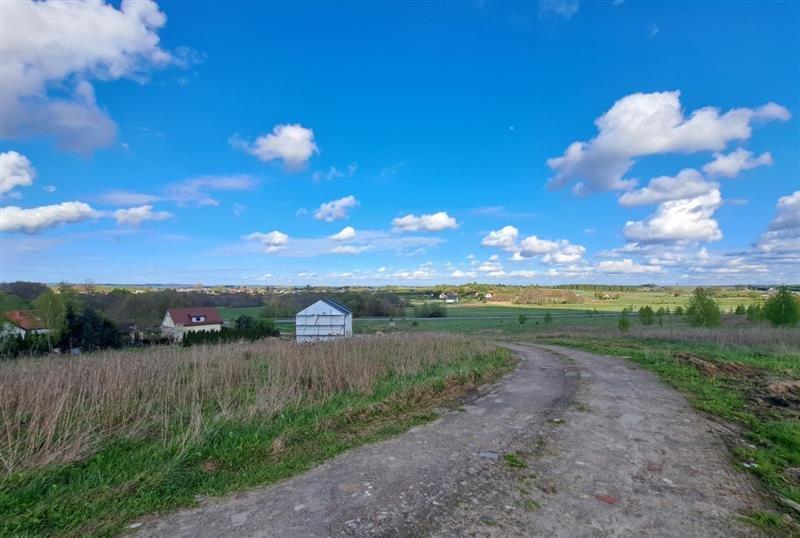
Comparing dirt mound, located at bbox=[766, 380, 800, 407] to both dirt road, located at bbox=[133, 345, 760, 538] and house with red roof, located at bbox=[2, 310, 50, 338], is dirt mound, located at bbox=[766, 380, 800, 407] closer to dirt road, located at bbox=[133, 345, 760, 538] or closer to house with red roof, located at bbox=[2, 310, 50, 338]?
dirt road, located at bbox=[133, 345, 760, 538]

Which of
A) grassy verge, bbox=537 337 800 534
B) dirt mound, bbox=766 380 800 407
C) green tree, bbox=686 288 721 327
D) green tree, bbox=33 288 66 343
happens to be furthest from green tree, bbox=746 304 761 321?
green tree, bbox=33 288 66 343

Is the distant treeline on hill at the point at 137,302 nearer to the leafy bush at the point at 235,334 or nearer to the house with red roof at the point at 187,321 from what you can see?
the house with red roof at the point at 187,321

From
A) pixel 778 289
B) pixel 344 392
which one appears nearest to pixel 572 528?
pixel 344 392

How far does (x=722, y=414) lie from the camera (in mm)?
6934

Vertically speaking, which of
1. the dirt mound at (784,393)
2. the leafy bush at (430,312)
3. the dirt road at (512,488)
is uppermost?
the dirt road at (512,488)

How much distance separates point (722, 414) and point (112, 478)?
9207mm

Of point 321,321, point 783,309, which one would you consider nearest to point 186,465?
point 321,321

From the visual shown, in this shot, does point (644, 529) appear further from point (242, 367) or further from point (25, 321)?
point (25, 321)

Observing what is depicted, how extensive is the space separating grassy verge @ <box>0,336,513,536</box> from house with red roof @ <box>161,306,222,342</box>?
46487mm

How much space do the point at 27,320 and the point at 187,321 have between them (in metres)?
15.1

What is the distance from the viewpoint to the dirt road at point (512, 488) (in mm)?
3375

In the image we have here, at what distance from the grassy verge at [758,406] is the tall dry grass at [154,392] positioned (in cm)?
626

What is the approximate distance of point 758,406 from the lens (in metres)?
7.48

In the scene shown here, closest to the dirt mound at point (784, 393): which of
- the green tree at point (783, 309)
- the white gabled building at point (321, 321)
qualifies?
the white gabled building at point (321, 321)
